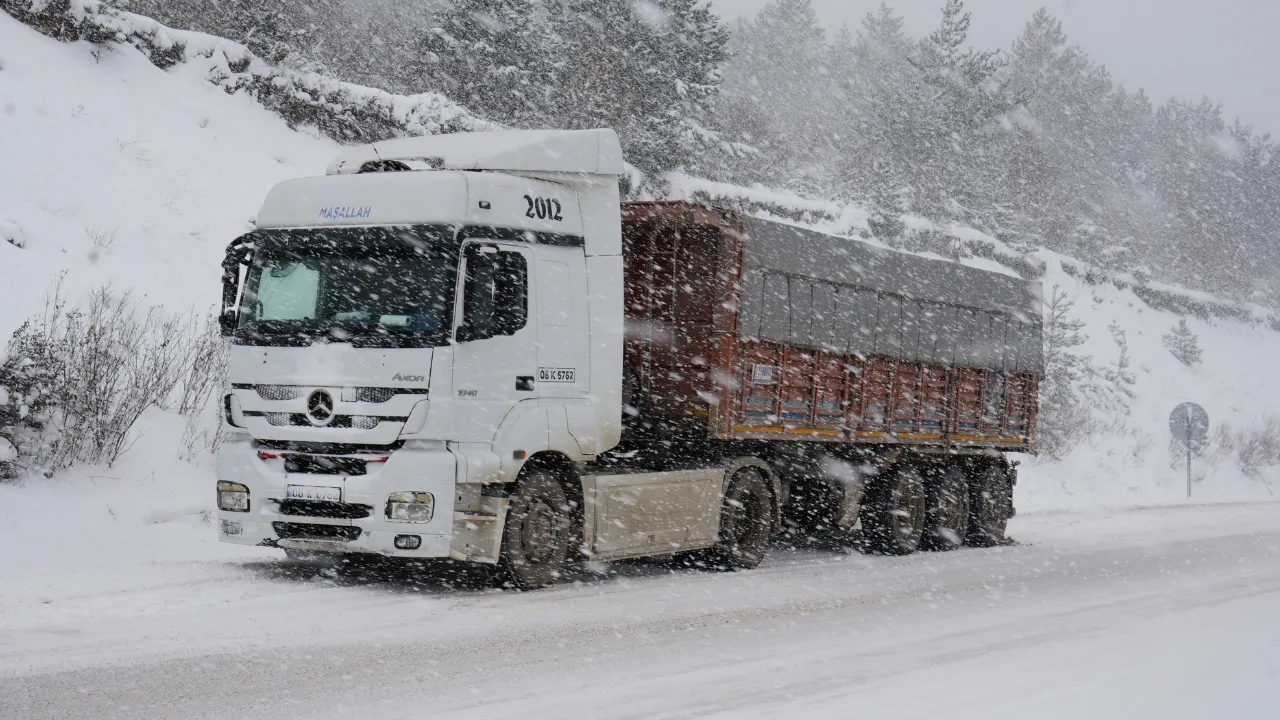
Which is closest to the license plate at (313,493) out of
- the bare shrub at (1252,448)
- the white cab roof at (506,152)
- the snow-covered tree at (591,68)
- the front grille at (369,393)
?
the front grille at (369,393)

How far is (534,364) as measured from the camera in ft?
32.2

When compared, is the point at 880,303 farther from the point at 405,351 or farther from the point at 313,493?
the point at 313,493

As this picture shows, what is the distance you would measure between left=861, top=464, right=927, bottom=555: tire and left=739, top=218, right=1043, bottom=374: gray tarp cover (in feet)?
4.99

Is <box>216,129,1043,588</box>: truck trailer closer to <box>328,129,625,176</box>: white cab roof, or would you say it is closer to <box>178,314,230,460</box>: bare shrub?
<box>328,129,625,176</box>: white cab roof

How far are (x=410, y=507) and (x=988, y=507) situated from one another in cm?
981

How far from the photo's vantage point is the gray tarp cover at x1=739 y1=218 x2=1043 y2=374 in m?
12.1

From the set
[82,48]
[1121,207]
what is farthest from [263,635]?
[1121,207]

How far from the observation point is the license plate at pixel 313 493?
9078 mm

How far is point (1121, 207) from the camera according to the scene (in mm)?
84375

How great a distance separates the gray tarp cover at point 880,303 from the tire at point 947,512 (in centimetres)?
153

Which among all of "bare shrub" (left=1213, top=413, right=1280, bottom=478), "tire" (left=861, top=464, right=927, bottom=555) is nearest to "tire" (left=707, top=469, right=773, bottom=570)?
"tire" (left=861, top=464, right=927, bottom=555)

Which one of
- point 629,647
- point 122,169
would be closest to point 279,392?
point 629,647

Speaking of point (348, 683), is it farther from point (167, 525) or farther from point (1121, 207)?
point (1121, 207)

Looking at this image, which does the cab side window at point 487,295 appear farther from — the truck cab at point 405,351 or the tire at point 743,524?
the tire at point 743,524
